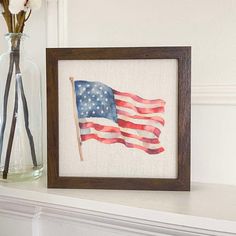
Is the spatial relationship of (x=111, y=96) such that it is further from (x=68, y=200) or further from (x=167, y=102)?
(x=68, y=200)

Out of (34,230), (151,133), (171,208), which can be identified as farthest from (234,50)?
(34,230)

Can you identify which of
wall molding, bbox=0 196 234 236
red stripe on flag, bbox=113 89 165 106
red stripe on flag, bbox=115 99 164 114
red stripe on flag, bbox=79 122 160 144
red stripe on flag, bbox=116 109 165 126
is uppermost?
red stripe on flag, bbox=113 89 165 106

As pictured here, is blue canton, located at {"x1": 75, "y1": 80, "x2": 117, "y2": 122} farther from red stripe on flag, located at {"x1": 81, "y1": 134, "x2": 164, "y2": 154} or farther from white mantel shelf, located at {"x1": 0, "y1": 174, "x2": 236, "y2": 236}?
white mantel shelf, located at {"x1": 0, "y1": 174, "x2": 236, "y2": 236}

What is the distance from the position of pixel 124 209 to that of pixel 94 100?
0.27 m

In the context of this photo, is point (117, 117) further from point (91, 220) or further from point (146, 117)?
point (91, 220)

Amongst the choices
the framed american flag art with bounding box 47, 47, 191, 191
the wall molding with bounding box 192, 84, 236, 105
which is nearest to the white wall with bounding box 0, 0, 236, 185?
the wall molding with bounding box 192, 84, 236, 105

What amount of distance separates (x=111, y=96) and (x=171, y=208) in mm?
294

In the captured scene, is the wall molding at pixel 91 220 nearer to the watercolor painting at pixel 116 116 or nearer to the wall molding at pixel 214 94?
the watercolor painting at pixel 116 116

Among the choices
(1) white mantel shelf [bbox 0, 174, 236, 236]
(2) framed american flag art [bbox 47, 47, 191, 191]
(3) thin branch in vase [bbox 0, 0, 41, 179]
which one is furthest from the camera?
(3) thin branch in vase [bbox 0, 0, 41, 179]

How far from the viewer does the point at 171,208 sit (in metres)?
0.73

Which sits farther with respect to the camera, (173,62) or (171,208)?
(173,62)

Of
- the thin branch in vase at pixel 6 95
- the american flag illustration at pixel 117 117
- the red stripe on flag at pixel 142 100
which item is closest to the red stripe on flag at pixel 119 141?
the american flag illustration at pixel 117 117

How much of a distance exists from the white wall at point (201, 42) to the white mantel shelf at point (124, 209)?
0.25ft

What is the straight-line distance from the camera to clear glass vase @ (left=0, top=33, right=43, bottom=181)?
945mm
